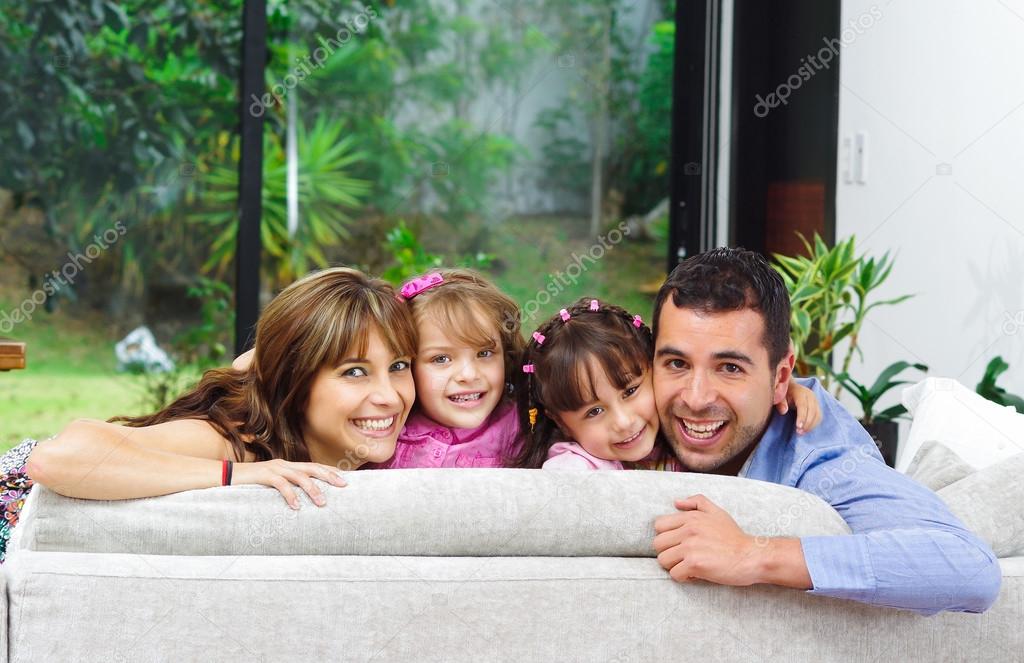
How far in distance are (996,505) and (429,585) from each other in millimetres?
798

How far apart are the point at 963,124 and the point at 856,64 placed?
752 millimetres

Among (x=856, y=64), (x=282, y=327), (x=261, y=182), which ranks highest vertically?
(x=856, y=64)

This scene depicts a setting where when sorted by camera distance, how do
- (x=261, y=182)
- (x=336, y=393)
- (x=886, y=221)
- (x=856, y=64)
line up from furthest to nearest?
(x=261, y=182) → (x=856, y=64) → (x=886, y=221) → (x=336, y=393)

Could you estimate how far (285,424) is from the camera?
70.6 inches

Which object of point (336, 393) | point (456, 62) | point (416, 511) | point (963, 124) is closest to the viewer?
point (416, 511)

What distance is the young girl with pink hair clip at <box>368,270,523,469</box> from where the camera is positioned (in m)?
1.93

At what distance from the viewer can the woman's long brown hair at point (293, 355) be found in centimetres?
175

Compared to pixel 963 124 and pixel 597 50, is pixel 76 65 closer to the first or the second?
pixel 597 50

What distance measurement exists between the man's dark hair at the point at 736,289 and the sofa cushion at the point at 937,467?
30cm

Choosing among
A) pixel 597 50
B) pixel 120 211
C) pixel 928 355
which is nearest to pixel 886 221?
pixel 928 355

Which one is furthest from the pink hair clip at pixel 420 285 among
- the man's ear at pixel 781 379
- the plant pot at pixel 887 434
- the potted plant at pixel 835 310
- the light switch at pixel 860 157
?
the light switch at pixel 860 157
